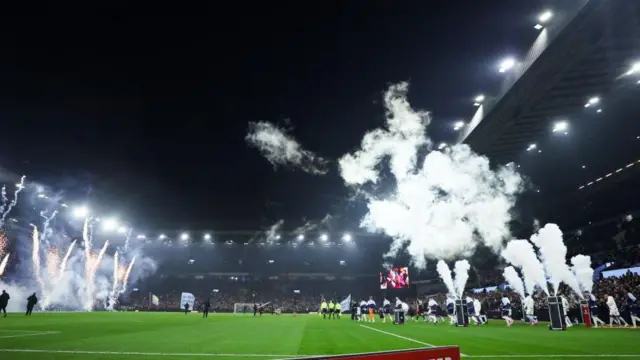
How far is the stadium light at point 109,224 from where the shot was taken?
185 feet

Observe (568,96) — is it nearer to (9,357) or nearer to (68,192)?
(9,357)

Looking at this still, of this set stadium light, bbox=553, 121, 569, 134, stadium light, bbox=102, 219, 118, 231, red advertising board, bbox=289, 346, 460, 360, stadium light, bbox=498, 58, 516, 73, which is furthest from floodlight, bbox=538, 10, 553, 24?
stadium light, bbox=102, 219, 118, 231

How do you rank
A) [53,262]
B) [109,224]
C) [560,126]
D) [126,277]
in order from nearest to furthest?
1. [560,126]
2. [53,262]
3. [109,224]
4. [126,277]

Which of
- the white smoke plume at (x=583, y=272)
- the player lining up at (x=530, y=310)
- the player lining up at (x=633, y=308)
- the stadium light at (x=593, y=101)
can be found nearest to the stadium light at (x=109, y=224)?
the player lining up at (x=530, y=310)

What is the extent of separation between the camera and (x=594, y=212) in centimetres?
4216

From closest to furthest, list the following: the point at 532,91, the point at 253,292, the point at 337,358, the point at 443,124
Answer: the point at 337,358
the point at 532,91
the point at 443,124
the point at 253,292

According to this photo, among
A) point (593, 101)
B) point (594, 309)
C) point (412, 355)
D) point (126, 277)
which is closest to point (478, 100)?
point (593, 101)

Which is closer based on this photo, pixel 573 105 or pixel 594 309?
pixel 594 309

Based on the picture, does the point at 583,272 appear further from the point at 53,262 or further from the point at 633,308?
the point at 53,262

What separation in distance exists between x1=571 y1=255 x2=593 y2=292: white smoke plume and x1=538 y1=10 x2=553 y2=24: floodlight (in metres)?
22.0

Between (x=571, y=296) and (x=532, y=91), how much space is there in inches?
657

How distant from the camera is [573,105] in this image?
2447 cm

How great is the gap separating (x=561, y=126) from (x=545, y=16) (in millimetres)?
12788

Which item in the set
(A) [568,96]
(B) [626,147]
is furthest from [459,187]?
(B) [626,147]
